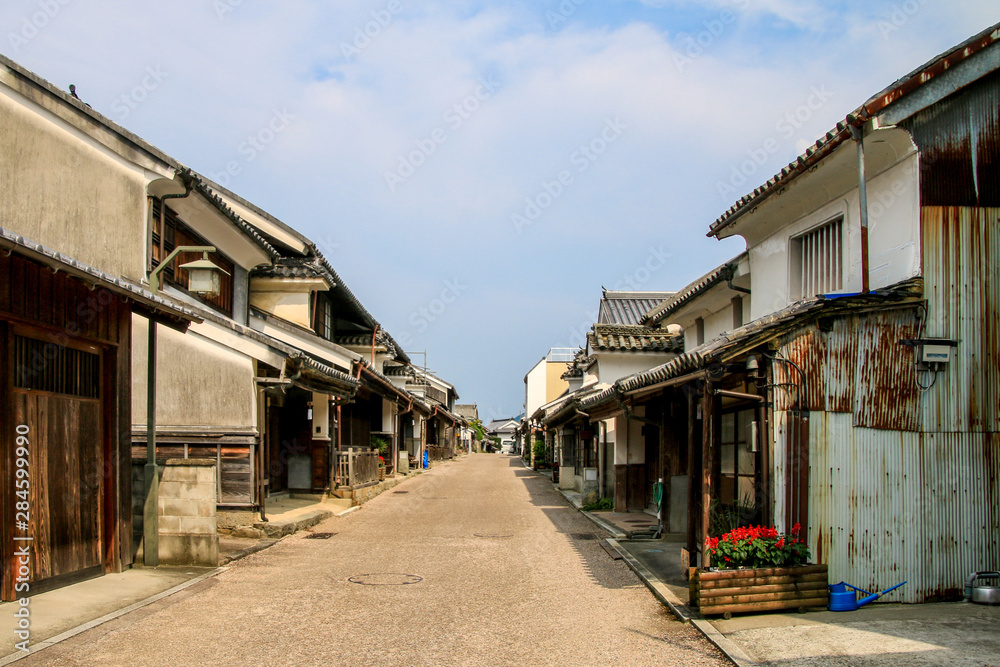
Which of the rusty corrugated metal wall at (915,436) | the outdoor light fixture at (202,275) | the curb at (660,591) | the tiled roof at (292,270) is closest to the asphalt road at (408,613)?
the curb at (660,591)

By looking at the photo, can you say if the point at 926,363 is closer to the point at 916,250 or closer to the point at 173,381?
the point at 916,250

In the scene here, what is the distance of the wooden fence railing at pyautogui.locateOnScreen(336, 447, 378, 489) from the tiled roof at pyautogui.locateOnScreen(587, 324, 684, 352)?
285 inches

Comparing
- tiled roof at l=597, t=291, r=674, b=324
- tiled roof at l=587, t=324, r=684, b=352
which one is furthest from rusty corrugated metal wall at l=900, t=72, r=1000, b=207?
tiled roof at l=597, t=291, r=674, b=324

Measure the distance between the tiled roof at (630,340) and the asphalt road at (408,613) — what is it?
7548mm

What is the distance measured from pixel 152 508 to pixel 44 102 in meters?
5.57

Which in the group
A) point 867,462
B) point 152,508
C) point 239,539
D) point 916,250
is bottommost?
point 239,539

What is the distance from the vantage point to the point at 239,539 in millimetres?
14562

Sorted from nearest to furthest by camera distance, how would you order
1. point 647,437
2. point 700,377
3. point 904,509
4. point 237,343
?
point 904,509, point 700,377, point 237,343, point 647,437

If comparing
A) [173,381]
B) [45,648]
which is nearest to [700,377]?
[45,648]

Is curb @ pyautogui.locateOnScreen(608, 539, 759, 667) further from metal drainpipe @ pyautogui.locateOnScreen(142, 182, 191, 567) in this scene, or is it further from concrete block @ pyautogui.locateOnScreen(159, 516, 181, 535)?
metal drainpipe @ pyautogui.locateOnScreen(142, 182, 191, 567)

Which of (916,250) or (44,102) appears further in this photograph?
(44,102)

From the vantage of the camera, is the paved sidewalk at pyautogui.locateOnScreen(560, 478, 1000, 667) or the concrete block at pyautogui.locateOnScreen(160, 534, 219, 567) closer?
the paved sidewalk at pyautogui.locateOnScreen(560, 478, 1000, 667)

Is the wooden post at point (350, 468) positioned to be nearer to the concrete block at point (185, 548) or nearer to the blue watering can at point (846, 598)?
the concrete block at point (185, 548)

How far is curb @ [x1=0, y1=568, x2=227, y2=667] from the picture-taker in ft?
21.9
